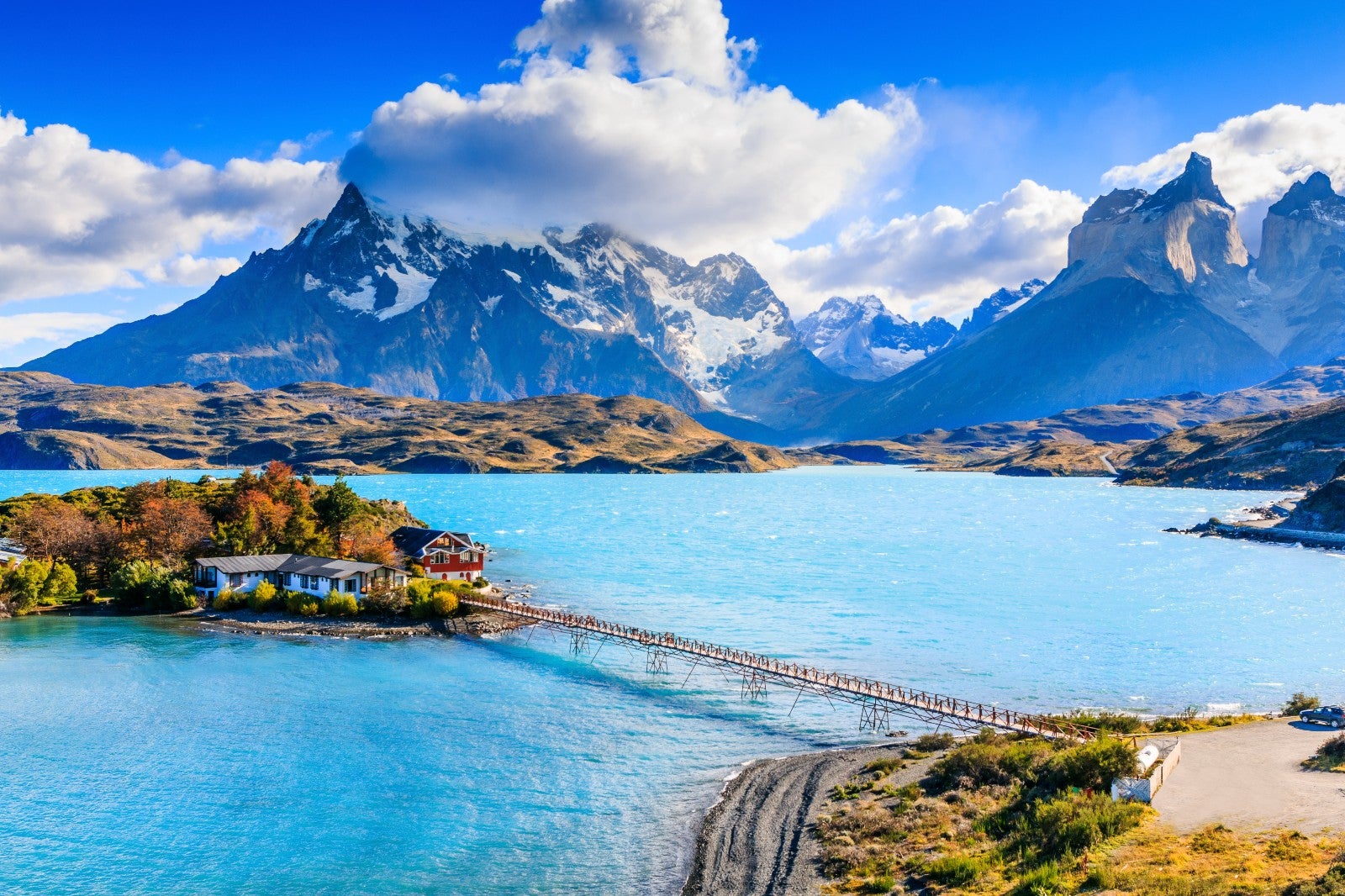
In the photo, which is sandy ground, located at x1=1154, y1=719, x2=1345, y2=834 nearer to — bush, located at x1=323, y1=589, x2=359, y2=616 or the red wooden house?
bush, located at x1=323, y1=589, x2=359, y2=616

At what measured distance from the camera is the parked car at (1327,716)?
180ft

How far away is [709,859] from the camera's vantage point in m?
40.2

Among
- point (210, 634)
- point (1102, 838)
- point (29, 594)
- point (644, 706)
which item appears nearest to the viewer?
point (1102, 838)

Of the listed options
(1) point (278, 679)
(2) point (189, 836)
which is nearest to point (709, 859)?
(2) point (189, 836)

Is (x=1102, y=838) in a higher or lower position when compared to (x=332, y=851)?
higher

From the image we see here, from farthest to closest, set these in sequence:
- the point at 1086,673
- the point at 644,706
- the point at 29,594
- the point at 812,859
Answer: the point at 29,594 → the point at 1086,673 → the point at 644,706 → the point at 812,859

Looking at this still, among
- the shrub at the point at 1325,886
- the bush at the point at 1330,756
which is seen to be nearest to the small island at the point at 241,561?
the bush at the point at 1330,756

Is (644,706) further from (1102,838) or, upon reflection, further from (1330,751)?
(1330,751)

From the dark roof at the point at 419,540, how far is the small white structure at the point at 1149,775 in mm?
74906

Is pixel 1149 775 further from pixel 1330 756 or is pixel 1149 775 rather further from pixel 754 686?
pixel 754 686

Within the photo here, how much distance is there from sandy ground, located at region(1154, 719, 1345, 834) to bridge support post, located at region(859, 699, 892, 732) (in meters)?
17.8

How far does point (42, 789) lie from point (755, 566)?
10005cm

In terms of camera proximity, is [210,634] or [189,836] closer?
[189,836]

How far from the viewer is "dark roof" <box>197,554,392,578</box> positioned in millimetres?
90250
